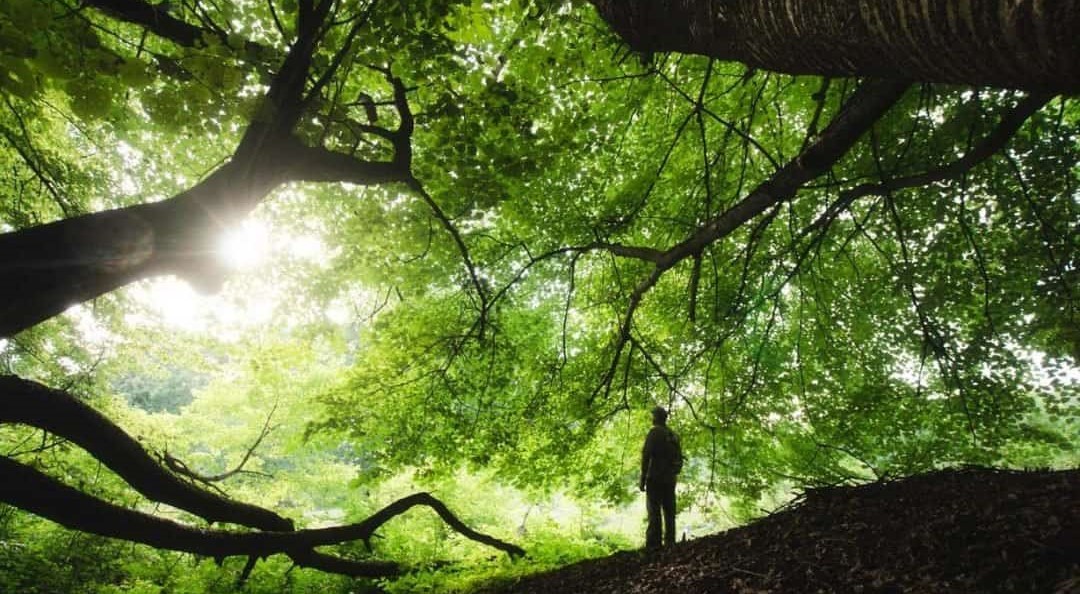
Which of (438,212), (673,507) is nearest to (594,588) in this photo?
(673,507)

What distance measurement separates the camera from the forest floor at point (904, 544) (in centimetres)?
204

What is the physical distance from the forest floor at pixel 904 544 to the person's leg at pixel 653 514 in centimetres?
225

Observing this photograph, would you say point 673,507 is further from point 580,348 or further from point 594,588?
point 580,348

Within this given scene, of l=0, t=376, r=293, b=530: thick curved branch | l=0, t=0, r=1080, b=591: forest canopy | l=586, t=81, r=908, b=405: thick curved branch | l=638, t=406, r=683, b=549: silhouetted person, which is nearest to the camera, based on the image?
l=586, t=81, r=908, b=405: thick curved branch

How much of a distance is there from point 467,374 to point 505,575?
3963 millimetres

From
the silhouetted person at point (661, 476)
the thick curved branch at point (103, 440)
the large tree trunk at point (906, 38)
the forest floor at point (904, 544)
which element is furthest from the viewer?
the silhouetted person at point (661, 476)

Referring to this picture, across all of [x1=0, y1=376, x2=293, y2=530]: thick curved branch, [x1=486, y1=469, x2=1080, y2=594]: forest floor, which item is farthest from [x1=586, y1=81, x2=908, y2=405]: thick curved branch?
[x1=0, y1=376, x2=293, y2=530]: thick curved branch

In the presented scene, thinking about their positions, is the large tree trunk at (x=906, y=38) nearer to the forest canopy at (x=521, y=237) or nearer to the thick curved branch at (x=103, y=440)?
the forest canopy at (x=521, y=237)

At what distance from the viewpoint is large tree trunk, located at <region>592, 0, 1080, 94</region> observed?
75 cm

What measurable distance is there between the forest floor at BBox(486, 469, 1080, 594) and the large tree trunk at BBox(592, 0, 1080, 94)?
1.78 meters

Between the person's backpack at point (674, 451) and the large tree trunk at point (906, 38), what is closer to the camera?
the large tree trunk at point (906, 38)

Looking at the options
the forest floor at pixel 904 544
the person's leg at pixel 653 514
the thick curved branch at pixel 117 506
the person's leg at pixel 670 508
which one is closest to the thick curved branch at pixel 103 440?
the thick curved branch at pixel 117 506

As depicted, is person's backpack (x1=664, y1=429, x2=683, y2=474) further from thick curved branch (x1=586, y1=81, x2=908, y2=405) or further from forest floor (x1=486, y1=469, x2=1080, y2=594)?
thick curved branch (x1=586, y1=81, x2=908, y2=405)

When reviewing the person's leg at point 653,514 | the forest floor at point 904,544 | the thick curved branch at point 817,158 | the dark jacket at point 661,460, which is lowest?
the forest floor at point 904,544
